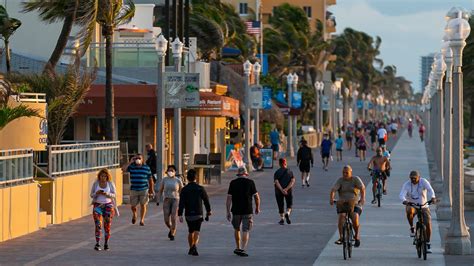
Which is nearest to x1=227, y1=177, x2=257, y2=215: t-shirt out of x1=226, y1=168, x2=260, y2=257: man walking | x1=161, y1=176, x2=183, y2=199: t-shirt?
x1=226, y1=168, x2=260, y2=257: man walking

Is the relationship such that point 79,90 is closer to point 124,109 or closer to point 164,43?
point 164,43

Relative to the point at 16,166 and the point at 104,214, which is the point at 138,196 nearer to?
the point at 16,166

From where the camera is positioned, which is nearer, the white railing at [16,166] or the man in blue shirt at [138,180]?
the white railing at [16,166]

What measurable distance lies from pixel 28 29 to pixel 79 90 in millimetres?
14197

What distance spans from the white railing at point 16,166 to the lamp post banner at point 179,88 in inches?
385

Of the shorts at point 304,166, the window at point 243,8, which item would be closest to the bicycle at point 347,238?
the shorts at point 304,166

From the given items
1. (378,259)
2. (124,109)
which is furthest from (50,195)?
(124,109)

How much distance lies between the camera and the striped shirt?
27.0 meters

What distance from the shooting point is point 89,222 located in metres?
28.8

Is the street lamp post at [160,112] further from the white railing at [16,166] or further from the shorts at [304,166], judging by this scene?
the white railing at [16,166]

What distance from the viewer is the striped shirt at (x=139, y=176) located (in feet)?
88.5

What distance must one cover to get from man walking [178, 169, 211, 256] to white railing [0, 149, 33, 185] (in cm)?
453

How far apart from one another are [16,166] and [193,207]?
5.74m

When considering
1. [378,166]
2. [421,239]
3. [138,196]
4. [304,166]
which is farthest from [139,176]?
[304,166]
